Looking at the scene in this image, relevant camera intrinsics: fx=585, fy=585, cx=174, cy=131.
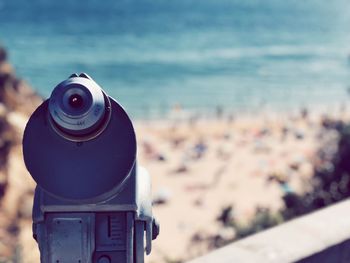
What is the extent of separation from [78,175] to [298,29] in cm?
6857

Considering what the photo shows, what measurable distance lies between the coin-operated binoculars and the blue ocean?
25.8 metres

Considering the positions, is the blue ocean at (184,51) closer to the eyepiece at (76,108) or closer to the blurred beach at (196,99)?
the blurred beach at (196,99)

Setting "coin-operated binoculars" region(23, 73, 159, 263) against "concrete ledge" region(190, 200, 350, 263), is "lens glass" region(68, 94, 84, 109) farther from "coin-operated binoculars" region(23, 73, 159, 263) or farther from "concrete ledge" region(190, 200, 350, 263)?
"concrete ledge" region(190, 200, 350, 263)

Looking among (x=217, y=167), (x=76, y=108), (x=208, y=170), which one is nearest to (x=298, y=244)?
(x=76, y=108)

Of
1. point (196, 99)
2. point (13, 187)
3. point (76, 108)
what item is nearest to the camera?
point (76, 108)

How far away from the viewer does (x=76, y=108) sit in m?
1.80

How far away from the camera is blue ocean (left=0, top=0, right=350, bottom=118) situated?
32.2 metres

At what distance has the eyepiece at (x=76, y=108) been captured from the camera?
1.79m

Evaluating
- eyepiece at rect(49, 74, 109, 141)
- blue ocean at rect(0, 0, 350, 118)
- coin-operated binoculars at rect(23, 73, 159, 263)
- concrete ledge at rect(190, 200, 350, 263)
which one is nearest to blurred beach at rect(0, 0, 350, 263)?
blue ocean at rect(0, 0, 350, 118)

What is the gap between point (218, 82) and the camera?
35469 mm

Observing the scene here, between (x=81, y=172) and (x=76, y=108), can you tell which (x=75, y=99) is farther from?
(x=81, y=172)

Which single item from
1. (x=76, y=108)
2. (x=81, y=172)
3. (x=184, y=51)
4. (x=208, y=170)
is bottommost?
(x=81, y=172)

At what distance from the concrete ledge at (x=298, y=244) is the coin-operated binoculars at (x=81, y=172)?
0.66 meters

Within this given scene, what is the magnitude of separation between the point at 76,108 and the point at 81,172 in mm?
200
